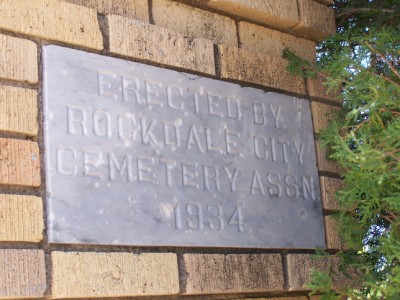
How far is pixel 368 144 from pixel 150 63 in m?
0.95

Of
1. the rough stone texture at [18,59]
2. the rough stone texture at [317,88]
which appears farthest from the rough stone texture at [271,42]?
the rough stone texture at [18,59]

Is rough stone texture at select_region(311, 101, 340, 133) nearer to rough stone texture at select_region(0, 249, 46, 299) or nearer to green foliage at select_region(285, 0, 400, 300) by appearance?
green foliage at select_region(285, 0, 400, 300)

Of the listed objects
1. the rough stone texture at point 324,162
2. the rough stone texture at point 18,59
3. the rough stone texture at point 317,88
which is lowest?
the rough stone texture at point 324,162

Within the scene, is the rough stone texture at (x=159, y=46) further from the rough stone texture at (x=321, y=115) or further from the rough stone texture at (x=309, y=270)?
the rough stone texture at (x=309, y=270)

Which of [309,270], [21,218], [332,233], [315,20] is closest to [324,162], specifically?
[332,233]

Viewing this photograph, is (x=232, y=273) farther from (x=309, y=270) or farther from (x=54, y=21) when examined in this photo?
(x=54, y=21)

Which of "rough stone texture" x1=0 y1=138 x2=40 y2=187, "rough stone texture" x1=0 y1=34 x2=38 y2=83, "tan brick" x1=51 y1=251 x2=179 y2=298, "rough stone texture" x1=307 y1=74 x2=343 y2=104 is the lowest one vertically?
"tan brick" x1=51 y1=251 x2=179 y2=298

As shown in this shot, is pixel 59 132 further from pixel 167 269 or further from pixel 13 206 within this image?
pixel 167 269

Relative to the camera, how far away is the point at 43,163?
2.45 metres

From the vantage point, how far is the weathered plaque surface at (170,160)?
2.49m

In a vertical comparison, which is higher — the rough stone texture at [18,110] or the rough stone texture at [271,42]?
the rough stone texture at [271,42]

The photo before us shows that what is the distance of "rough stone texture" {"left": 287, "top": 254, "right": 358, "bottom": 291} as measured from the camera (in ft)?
10.1

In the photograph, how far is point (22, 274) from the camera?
7.50 feet

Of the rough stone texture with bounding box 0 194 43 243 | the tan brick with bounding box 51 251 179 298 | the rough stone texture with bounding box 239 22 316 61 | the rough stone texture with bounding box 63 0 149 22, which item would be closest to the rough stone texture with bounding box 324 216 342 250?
the rough stone texture with bounding box 239 22 316 61
